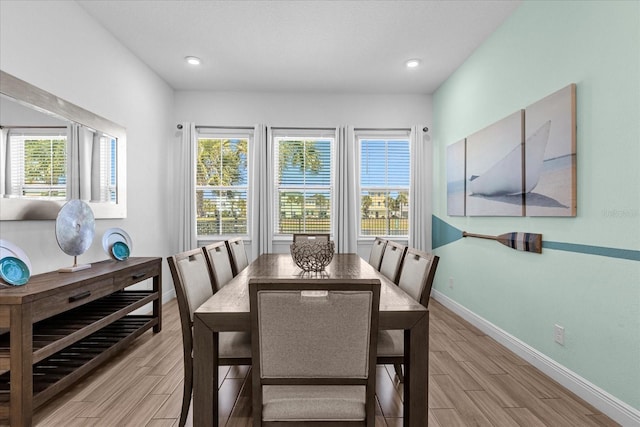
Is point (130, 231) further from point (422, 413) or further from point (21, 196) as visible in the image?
point (422, 413)

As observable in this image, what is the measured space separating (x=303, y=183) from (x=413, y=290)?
3.23 metres

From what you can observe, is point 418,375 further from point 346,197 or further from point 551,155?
point 346,197

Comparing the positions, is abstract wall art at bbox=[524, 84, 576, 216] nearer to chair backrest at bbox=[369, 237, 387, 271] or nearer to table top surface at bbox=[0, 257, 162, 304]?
chair backrest at bbox=[369, 237, 387, 271]

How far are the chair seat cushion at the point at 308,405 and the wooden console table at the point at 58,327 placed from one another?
4.56 feet

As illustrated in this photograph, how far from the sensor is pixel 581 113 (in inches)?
85.0

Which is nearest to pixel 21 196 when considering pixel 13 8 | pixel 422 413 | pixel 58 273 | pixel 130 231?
pixel 58 273

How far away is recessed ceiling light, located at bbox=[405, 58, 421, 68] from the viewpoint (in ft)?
12.4

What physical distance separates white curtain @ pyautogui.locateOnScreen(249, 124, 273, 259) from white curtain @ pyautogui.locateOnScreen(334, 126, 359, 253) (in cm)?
92

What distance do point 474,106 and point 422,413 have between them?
10.4 ft

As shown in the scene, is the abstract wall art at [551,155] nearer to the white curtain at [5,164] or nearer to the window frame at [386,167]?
the window frame at [386,167]

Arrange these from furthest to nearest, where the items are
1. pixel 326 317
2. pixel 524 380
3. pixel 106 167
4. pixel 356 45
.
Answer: pixel 356 45, pixel 106 167, pixel 524 380, pixel 326 317

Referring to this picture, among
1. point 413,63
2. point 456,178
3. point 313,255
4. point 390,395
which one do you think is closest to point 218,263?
point 313,255

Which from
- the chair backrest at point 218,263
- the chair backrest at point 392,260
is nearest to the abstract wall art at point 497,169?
the chair backrest at point 392,260

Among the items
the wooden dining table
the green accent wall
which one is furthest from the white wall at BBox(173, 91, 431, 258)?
the wooden dining table
